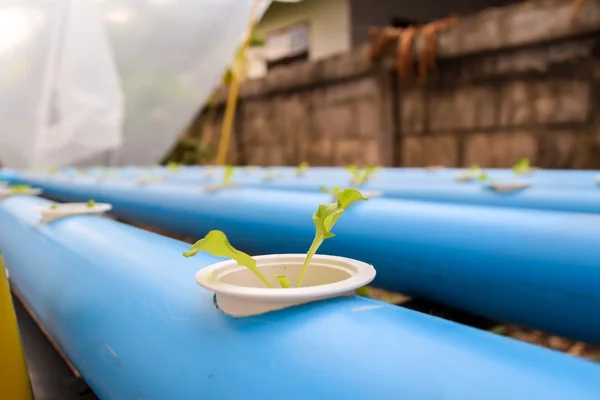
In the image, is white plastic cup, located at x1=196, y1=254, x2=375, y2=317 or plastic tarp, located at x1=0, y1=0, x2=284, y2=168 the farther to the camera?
plastic tarp, located at x1=0, y1=0, x2=284, y2=168

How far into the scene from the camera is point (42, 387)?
0.80 m

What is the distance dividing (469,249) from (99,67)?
1757mm

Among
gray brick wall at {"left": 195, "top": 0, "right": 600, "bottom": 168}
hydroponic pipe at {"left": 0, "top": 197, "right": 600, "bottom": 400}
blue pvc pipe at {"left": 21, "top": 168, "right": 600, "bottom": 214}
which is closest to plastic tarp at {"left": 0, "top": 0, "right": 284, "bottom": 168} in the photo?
blue pvc pipe at {"left": 21, "top": 168, "right": 600, "bottom": 214}

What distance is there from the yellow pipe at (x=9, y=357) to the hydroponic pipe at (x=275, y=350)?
0.21 feet

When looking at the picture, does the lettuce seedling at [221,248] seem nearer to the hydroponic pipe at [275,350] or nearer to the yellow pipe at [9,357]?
the hydroponic pipe at [275,350]

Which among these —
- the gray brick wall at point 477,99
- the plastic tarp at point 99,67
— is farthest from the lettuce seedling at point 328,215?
the gray brick wall at point 477,99

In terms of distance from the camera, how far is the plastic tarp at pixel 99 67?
1927 mm

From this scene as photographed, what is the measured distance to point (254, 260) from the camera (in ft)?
1.58

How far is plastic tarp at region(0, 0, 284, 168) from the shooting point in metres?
1.93

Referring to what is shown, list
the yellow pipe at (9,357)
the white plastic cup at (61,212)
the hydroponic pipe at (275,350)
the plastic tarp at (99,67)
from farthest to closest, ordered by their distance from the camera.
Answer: the plastic tarp at (99,67)
the white plastic cup at (61,212)
the yellow pipe at (9,357)
the hydroponic pipe at (275,350)

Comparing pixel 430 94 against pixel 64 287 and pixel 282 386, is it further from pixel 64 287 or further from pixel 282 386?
pixel 282 386

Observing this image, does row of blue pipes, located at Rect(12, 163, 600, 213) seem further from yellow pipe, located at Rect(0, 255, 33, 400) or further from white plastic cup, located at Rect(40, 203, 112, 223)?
yellow pipe, located at Rect(0, 255, 33, 400)

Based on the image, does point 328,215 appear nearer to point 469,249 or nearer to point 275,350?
point 275,350

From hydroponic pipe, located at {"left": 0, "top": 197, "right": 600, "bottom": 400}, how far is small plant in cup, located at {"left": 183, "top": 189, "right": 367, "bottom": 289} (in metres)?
0.05
